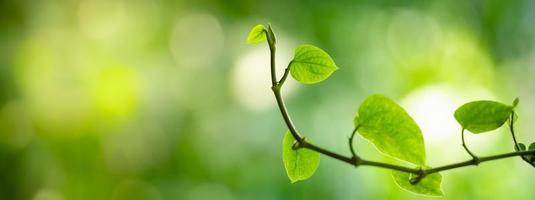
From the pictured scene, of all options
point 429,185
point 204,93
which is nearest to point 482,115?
point 429,185

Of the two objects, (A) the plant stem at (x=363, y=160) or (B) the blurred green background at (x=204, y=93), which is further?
(B) the blurred green background at (x=204, y=93)

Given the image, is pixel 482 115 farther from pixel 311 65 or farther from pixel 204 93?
pixel 204 93

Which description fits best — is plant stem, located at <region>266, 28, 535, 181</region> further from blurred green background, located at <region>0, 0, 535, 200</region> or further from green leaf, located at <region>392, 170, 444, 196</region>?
blurred green background, located at <region>0, 0, 535, 200</region>

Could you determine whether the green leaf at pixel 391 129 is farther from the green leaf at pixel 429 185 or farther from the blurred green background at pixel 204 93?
the blurred green background at pixel 204 93

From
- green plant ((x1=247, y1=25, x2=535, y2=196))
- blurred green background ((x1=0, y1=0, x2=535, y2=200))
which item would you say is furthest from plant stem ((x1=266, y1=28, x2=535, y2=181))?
blurred green background ((x1=0, y1=0, x2=535, y2=200))

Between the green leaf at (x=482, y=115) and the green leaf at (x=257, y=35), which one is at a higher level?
the green leaf at (x=257, y=35)

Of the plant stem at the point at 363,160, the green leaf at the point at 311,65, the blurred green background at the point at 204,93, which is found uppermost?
the green leaf at the point at 311,65

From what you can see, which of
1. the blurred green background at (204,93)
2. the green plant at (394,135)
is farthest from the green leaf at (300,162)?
the blurred green background at (204,93)
